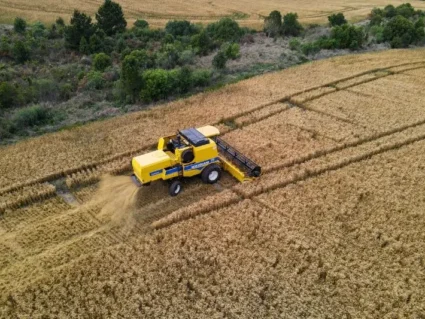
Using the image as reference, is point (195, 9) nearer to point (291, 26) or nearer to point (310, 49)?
point (291, 26)

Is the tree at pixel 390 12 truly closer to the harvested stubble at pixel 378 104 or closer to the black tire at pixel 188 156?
the harvested stubble at pixel 378 104

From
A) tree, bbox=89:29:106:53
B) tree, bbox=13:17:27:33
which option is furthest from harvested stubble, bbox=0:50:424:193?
tree, bbox=13:17:27:33

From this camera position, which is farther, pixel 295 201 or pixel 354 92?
pixel 354 92

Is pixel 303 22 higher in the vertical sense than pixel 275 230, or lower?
higher

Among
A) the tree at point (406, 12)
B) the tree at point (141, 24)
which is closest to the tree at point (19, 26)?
the tree at point (141, 24)

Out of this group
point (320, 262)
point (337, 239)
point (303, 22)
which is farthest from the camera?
point (303, 22)

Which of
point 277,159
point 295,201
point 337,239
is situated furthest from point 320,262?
point 277,159

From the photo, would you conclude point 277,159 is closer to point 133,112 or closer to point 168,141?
point 168,141
